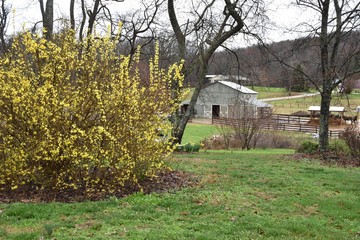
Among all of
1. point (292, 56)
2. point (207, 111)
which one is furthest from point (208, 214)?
point (207, 111)

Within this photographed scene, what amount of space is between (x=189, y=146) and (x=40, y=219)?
401 inches

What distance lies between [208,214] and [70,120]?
285 cm

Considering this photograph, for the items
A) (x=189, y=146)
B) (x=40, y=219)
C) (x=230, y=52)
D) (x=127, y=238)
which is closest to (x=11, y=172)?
(x=40, y=219)

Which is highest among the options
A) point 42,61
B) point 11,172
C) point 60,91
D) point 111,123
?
point 42,61

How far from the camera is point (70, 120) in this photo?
22.1 feet

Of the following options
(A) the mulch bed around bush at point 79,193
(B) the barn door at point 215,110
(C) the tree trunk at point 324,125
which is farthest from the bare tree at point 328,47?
(B) the barn door at point 215,110

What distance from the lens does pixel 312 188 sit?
7.91 m

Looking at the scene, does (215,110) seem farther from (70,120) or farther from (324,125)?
(70,120)

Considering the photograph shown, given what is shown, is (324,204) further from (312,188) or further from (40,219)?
(40,219)

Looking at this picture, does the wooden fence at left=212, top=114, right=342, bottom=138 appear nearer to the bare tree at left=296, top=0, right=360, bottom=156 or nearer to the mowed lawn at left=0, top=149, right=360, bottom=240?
the bare tree at left=296, top=0, right=360, bottom=156

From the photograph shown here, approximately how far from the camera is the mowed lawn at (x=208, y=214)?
4770 mm

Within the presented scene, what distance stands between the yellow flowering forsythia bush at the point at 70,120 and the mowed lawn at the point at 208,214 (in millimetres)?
817

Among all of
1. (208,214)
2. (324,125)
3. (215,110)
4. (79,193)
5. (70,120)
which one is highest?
(215,110)

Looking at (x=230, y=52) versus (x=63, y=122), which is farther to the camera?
(x=230, y=52)
